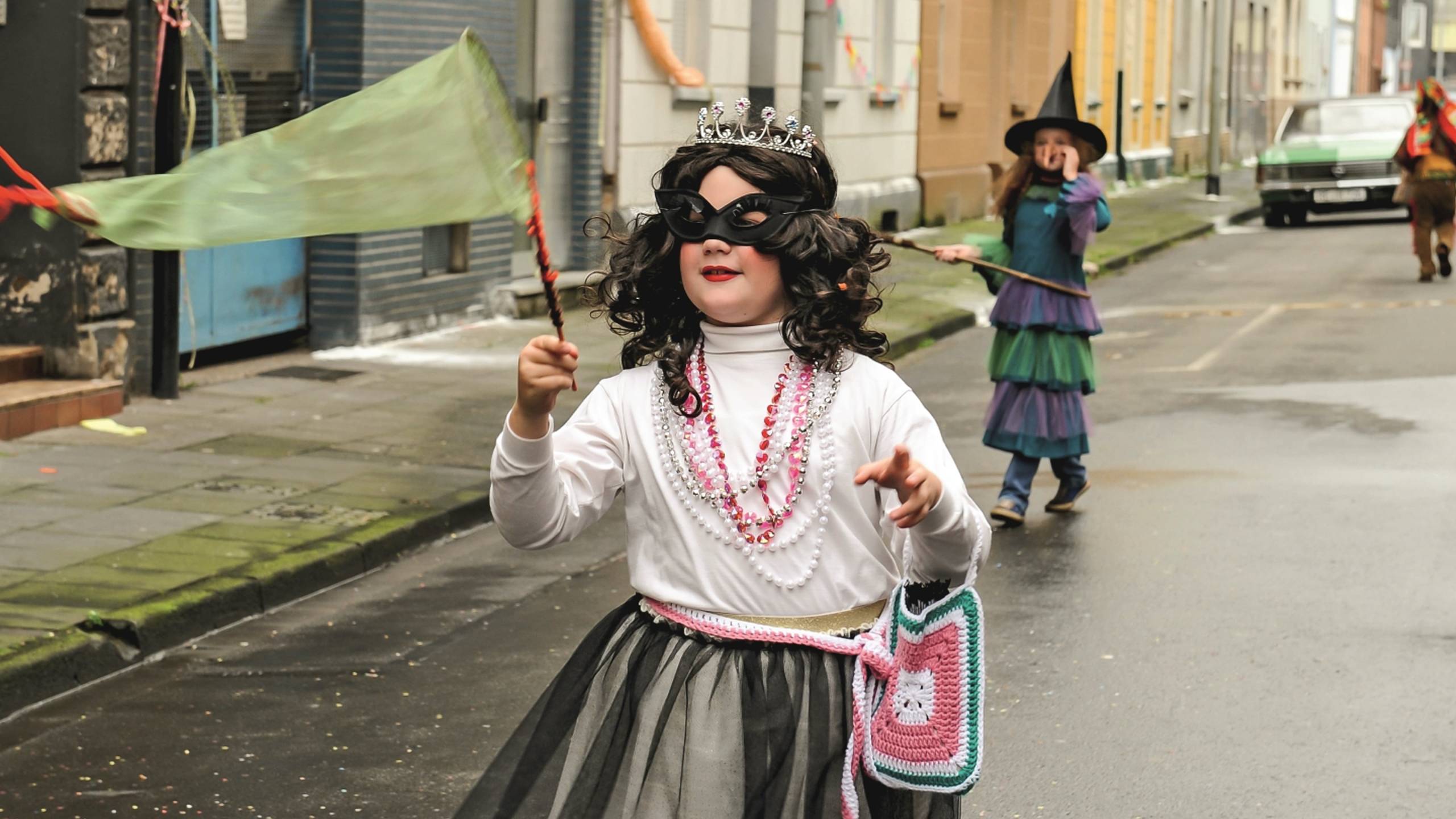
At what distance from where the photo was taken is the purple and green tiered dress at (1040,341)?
891 centimetres

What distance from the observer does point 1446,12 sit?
317 ft

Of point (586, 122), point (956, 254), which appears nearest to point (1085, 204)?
point (956, 254)

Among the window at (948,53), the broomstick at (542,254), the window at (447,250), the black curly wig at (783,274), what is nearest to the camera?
the broomstick at (542,254)

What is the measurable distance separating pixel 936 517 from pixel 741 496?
389 millimetres

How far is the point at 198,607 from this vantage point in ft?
23.3

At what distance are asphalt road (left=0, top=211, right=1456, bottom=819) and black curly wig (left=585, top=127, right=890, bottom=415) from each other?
2127mm

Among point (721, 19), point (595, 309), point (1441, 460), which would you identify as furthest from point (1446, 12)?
point (595, 309)

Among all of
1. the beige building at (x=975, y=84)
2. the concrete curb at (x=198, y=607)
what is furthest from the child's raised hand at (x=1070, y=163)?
the beige building at (x=975, y=84)

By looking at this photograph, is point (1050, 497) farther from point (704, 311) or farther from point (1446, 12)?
point (1446, 12)

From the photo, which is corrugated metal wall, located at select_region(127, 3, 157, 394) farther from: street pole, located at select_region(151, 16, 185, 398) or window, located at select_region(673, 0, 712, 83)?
window, located at select_region(673, 0, 712, 83)

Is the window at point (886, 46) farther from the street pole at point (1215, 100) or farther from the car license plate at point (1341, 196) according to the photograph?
the street pole at point (1215, 100)

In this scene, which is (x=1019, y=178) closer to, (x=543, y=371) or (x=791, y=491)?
(x=791, y=491)

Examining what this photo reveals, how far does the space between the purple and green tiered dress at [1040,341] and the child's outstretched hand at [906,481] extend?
5931 millimetres

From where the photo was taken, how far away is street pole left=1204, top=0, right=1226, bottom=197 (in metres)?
34.6
